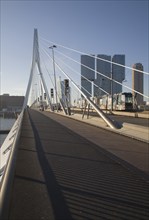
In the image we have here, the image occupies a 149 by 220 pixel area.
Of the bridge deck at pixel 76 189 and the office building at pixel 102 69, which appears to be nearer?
the bridge deck at pixel 76 189

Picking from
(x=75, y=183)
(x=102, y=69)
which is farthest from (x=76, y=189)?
(x=102, y=69)

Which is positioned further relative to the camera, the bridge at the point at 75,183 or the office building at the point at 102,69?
the office building at the point at 102,69

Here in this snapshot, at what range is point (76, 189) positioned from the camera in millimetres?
7383

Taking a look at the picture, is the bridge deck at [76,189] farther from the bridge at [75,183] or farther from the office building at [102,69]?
the office building at [102,69]

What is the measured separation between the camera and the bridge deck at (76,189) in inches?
232

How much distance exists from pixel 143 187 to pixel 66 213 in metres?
2.41

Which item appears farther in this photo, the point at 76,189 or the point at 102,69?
the point at 102,69

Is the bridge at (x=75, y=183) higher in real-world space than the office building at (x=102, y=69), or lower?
lower

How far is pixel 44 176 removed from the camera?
8.52 metres

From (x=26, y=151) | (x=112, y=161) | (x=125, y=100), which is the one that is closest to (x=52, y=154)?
(x=26, y=151)

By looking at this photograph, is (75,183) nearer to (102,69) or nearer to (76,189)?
(76,189)

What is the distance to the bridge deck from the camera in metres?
5.89

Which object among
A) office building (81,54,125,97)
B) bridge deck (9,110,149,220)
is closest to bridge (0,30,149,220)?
bridge deck (9,110,149,220)

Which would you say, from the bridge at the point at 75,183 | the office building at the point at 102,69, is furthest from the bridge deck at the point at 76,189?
the office building at the point at 102,69
